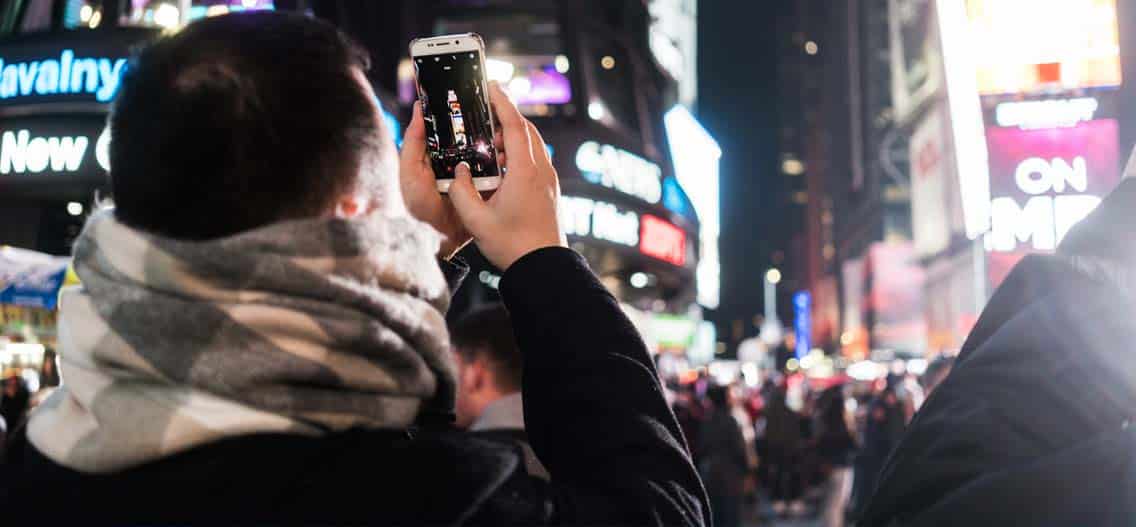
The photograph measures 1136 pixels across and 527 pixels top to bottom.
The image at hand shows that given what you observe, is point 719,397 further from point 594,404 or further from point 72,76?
point 594,404

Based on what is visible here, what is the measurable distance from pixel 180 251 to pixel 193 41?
29cm

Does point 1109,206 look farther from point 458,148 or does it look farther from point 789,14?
point 789,14

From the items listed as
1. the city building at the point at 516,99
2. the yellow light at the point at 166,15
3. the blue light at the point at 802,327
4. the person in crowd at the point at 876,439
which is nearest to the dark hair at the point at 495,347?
the city building at the point at 516,99

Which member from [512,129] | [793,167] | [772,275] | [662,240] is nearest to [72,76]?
[662,240]

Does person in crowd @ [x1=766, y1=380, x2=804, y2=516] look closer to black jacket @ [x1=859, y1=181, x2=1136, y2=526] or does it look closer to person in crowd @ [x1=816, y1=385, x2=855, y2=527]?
person in crowd @ [x1=816, y1=385, x2=855, y2=527]

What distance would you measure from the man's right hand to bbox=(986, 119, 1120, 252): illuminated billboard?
605 cm

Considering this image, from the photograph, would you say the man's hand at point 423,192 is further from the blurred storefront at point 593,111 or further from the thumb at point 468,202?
the blurred storefront at point 593,111

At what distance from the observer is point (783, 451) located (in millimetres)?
16594

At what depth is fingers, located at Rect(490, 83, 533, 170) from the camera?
1562 mm

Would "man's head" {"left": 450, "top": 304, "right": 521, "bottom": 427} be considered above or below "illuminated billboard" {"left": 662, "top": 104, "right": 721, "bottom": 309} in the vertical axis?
above

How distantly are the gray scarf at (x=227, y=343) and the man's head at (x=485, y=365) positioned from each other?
115 inches

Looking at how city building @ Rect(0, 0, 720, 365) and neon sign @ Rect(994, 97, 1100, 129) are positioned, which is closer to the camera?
neon sign @ Rect(994, 97, 1100, 129)

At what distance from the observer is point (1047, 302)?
1.49m

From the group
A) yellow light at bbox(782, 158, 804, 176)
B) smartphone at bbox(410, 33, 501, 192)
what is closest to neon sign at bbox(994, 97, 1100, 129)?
smartphone at bbox(410, 33, 501, 192)
